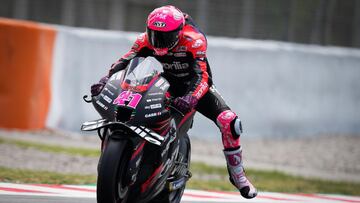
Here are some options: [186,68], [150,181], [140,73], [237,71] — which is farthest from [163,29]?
[237,71]

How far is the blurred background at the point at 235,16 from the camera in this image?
15203 mm

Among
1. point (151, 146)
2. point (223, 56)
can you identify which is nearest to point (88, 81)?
point (223, 56)

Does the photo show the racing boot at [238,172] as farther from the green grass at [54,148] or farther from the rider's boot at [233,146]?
the green grass at [54,148]

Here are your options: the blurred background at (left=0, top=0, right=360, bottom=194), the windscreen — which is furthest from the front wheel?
the blurred background at (left=0, top=0, right=360, bottom=194)

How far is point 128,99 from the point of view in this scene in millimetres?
6332

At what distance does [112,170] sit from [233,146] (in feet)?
5.84

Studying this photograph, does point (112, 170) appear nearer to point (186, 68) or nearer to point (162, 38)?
point (162, 38)

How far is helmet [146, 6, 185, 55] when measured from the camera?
6.74 meters

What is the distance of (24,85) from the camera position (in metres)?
13.4

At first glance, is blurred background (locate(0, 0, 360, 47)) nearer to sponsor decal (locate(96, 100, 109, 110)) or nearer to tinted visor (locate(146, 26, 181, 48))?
tinted visor (locate(146, 26, 181, 48))

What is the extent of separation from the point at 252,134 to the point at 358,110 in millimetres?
2493

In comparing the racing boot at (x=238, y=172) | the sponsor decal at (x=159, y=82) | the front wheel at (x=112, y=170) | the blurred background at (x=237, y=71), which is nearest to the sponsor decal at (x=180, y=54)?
the sponsor decal at (x=159, y=82)

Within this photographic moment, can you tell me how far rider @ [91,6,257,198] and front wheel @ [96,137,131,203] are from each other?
27.2 inches

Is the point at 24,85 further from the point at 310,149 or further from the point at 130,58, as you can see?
the point at 130,58
